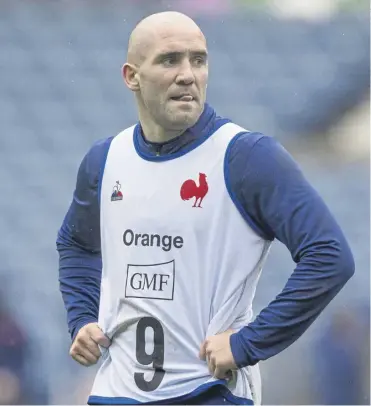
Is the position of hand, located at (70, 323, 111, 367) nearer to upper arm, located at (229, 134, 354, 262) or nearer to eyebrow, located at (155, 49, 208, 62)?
upper arm, located at (229, 134, 354, 262)

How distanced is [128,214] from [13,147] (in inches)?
178

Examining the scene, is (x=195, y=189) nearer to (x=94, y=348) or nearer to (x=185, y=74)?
(x=185, y=74)

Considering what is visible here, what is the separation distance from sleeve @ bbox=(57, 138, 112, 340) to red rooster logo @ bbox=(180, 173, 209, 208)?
13.0 inches

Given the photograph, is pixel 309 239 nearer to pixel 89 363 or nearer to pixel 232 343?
pixel 232 343

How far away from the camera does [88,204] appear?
351cm

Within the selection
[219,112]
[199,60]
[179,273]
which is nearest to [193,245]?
[179,273]

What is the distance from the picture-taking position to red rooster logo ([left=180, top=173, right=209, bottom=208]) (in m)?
3.21

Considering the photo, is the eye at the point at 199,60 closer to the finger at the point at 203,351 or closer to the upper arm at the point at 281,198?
the upper arm at the point at 281,198

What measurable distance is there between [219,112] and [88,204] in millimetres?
4309

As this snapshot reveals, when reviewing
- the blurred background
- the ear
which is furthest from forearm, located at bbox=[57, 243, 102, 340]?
the blurred background

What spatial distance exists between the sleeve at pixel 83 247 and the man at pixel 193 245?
10cm

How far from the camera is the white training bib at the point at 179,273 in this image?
3.21 metres

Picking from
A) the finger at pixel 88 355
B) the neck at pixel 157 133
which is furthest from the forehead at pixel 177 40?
the finger at pixel 88 355

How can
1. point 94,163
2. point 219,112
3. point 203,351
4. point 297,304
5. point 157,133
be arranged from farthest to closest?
point 219,112, point 94,163, point 157,133, point 203,351, point 297,304
